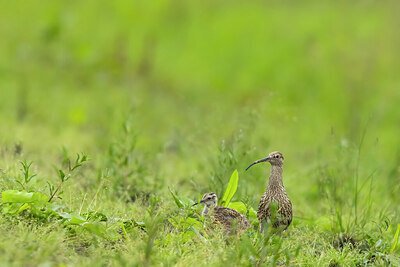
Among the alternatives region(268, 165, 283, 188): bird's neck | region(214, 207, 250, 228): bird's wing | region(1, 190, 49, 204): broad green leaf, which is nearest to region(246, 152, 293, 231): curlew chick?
region(268, 165, 283, 188): bird's neck

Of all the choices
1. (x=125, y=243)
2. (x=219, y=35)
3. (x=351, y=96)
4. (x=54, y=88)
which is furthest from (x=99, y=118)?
(x=125, y=243)

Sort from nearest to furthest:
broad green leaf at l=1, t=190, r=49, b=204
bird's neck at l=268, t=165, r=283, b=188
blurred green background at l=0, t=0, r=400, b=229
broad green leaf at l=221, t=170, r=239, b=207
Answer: broad green leaf at l=1, t=190, r=49, b=204 < bird's neck at l=268, t=165, r=283, b=188 < broad green leaf at l=221, t=170, r=239, b=207 < blurred green background at l=0, t=0, r=400, b=229

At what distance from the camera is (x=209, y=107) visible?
10.4 meters

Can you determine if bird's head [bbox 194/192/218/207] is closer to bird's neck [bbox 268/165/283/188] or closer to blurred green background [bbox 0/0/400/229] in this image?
bird's neck [bbox 268/165/283/188]

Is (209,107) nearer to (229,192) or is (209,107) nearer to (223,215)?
(229,192)

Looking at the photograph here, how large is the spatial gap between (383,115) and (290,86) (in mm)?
1661

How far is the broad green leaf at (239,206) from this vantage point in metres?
4.83

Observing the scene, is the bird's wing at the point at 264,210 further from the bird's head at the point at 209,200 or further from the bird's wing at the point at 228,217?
the bird's head at the point at 209,200

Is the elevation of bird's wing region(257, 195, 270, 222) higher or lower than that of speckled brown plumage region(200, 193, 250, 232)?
higher

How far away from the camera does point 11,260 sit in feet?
11.1

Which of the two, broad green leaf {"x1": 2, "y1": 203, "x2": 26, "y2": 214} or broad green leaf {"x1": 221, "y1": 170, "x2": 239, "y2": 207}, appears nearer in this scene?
broad green leaf {"x1": 2, "y1": 203, "x2": 26, "y2": 214}

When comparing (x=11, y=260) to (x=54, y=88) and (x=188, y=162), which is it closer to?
(x=188, y=162)

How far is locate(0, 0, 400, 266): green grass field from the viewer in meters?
5.08

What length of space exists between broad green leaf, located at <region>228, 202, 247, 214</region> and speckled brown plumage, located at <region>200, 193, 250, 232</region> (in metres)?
0.19
